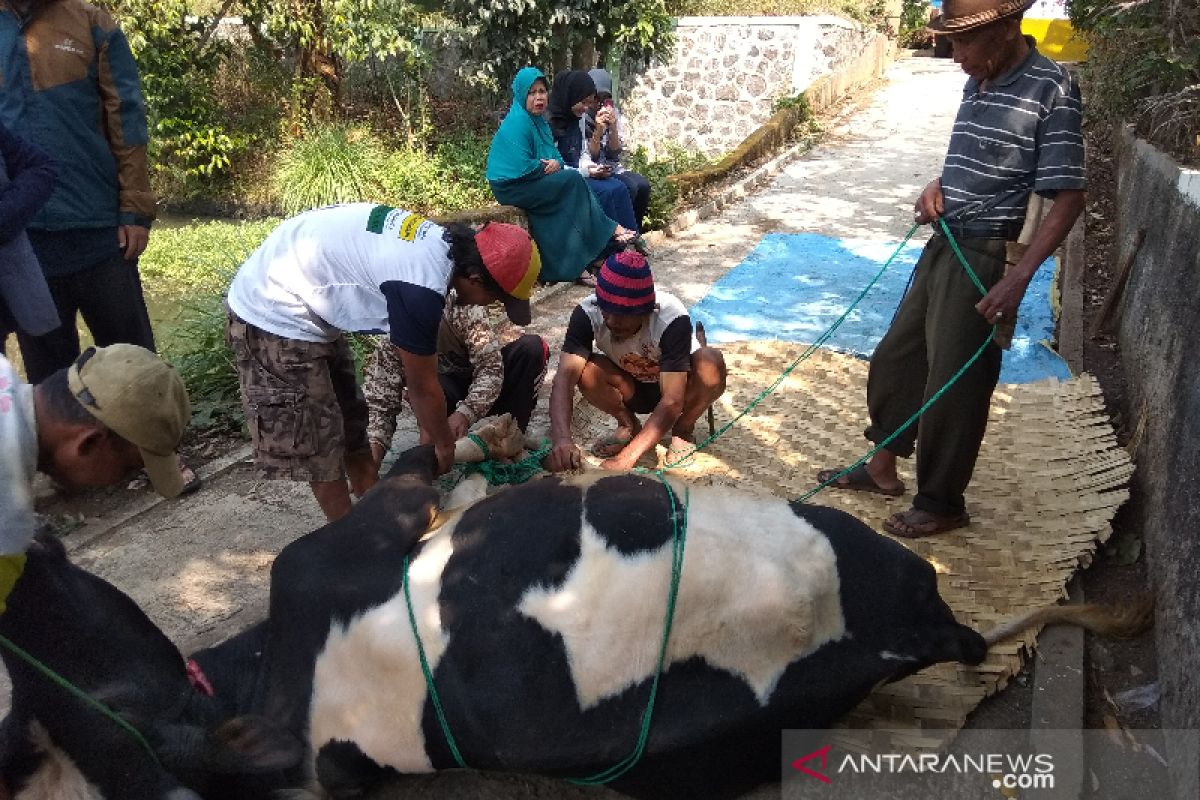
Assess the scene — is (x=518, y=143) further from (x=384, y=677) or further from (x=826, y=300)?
(x=384, y=677)

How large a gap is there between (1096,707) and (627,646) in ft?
4.76

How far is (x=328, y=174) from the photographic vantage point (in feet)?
35.2

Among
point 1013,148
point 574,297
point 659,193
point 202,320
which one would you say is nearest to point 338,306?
point 1013,148

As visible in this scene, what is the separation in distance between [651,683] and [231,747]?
92 centimetres

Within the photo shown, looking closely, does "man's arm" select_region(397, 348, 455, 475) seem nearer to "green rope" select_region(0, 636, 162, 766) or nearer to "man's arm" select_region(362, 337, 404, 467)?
"man's arm" select_region(362, 337, 404, 467)

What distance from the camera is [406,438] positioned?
421cm

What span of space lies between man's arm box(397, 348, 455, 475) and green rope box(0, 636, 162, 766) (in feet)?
4.02

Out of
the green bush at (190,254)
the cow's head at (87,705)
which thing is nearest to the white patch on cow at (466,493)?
the cow's head at (87,705)

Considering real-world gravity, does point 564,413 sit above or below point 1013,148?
below

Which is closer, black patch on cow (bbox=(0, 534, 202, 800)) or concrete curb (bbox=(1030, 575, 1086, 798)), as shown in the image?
black patch on cow (bbox=(0, 534, 202, 800))

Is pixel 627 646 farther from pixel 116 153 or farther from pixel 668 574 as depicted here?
pixel 116 153

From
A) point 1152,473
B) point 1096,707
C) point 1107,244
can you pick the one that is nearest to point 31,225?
point 1096,707

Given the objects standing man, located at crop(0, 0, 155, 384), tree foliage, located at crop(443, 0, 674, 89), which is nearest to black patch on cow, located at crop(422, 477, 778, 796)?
standing man, located at crop(0, 0, 155, 384)

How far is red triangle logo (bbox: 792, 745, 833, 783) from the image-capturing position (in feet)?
7.04
